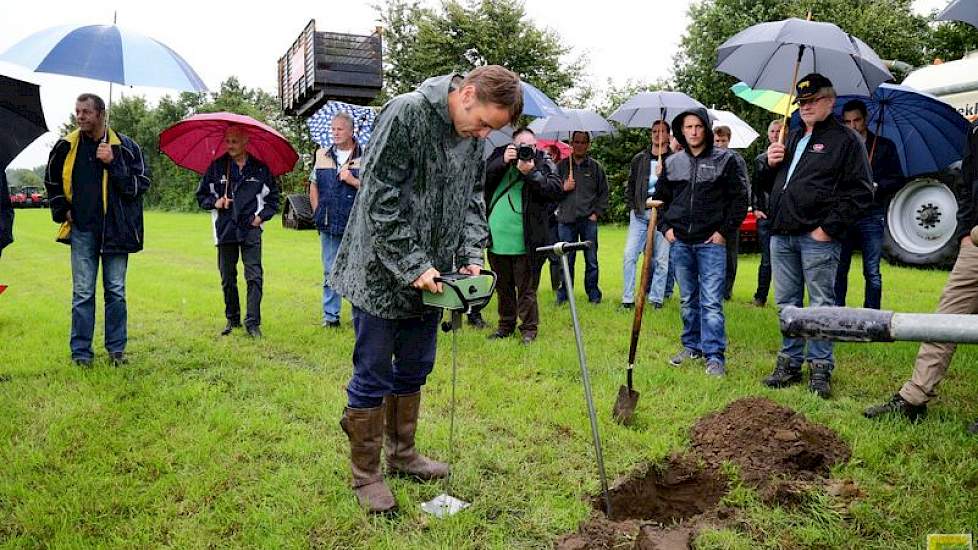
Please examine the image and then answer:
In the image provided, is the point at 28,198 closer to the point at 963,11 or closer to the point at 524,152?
the point at 524,152

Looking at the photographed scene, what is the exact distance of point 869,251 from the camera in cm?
627

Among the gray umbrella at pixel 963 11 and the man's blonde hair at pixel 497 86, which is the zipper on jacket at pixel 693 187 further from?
the man's blonde hair at pixel 497 86

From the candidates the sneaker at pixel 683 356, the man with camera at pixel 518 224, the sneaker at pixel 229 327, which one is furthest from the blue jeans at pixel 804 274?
the sneaker at pixel 229 327

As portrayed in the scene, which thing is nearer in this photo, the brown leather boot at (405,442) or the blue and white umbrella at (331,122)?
the brown leather boot at (405,442)

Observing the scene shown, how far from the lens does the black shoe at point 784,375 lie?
5.01m

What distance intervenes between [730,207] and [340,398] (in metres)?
3.44

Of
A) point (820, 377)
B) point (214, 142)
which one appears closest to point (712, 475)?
point (820, 377)

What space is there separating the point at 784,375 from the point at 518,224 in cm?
264

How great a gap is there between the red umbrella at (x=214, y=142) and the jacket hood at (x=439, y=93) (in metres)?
3.69

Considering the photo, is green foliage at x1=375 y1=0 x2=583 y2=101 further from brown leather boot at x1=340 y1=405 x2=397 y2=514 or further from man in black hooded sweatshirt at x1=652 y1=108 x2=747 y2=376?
brown leather boot at x1=340 y1=405 x2=397 y2=514

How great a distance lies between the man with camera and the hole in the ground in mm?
2694

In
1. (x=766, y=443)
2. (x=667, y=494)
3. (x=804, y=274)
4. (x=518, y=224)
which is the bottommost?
(x=667, y=494)

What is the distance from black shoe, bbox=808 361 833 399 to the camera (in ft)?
15.7

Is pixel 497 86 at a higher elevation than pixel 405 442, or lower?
higher
